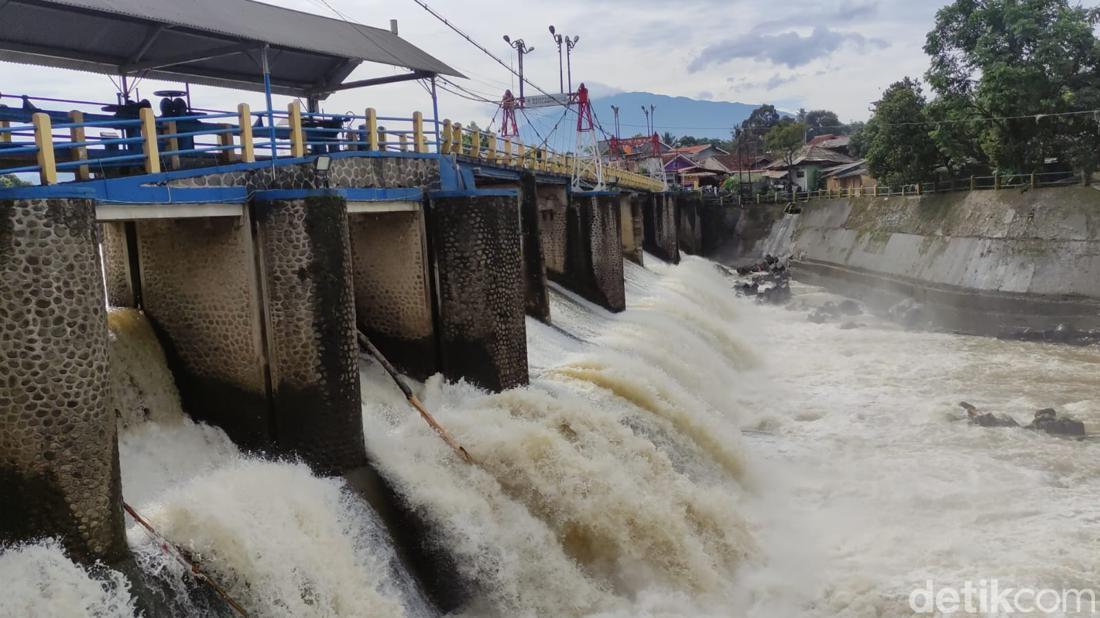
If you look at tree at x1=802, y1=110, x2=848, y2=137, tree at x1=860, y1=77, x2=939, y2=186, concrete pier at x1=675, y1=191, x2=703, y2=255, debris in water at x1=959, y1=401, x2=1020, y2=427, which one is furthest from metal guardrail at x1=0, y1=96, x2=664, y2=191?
tree at x1=802, y1=110, x2=848, y2=137

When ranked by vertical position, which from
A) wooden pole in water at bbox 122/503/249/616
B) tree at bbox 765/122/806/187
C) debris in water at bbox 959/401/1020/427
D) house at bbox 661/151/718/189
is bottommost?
debris in water at bbox 959/401/1020/427

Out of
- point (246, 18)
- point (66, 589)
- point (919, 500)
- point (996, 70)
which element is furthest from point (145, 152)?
point (996, 70)

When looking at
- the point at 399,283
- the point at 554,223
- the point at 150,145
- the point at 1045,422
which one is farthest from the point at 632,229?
the point at 150,145

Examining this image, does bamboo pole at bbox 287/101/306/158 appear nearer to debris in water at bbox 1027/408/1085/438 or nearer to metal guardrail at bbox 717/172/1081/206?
debris in water at bbox 1027/408/1085/438

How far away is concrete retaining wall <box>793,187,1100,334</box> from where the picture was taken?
A: 90.2 feet

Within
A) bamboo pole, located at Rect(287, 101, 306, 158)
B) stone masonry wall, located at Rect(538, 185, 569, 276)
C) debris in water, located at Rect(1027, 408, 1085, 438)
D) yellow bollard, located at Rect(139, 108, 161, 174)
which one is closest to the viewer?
yellow bollard, located at Rect(139, 108, 161, 174)

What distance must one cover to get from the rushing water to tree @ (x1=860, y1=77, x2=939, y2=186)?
24.0 meters

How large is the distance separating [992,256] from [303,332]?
2839cm

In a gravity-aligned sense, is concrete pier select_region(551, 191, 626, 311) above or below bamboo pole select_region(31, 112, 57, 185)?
below

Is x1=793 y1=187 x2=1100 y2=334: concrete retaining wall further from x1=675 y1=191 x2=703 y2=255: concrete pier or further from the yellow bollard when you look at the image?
the yellow bollard

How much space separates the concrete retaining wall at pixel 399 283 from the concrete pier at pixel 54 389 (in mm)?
6913

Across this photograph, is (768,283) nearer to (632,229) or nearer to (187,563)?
(632,229)

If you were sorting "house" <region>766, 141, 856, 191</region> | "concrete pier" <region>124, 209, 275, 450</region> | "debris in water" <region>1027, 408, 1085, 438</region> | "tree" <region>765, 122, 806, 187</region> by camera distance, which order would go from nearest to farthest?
"concrete pier" <region>124, 209, 275, 450</region> → "debris in water" <region>1027, 408, 1085, 438</region> → "house" <region>766, 141, 856, 191</region> → "tree" <region>765, 122, 806, 187</region>

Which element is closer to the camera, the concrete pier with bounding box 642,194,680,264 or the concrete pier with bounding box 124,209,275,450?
the concrete pier with bounding box 124,209,275,450
